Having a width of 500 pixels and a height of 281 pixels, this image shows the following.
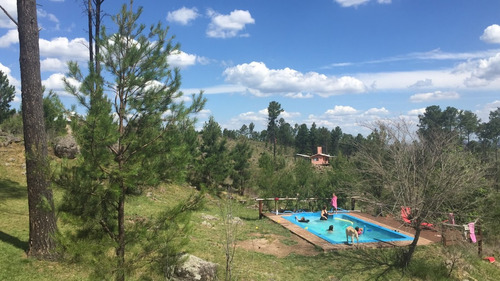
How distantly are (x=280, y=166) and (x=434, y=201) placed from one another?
76.1 feet

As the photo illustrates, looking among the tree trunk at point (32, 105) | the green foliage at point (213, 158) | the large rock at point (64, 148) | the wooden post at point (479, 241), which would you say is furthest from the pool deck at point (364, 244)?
the large rock at point (64, 148)

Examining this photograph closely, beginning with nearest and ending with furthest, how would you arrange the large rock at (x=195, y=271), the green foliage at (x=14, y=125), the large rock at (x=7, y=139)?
1. the large rock at (x=195, y=271)
2. the large rock at (x=7, y=139)
3. the green foliage at (x=14, y=125)

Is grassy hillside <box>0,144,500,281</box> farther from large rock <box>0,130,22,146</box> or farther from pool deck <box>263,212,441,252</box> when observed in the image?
large rock <box>0,130,22,146</box>

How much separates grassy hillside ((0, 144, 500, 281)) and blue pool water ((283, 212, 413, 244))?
78.4 inches

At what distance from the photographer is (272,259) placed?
902cm

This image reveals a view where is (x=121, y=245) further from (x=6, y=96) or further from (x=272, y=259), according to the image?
(x=6, y=96)

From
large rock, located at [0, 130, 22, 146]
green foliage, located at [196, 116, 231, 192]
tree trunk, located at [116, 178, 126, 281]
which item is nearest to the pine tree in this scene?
tree trunk, located at [116, 178, 126, 281]

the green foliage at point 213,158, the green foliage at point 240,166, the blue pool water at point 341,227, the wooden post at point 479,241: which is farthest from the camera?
the green foliage at point 240,166

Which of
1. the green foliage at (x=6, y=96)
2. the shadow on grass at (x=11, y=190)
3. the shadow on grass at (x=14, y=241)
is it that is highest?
the green foliage at (x=6, y=96)

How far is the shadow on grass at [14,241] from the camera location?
645cm

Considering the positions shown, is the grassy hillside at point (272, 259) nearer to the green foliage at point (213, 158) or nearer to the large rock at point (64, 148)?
the large rock at point (64, 148)

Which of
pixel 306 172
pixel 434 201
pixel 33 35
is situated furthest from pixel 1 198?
pixel 306 172

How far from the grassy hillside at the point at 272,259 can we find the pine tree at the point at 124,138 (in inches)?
79.1

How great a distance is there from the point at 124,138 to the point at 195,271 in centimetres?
344
